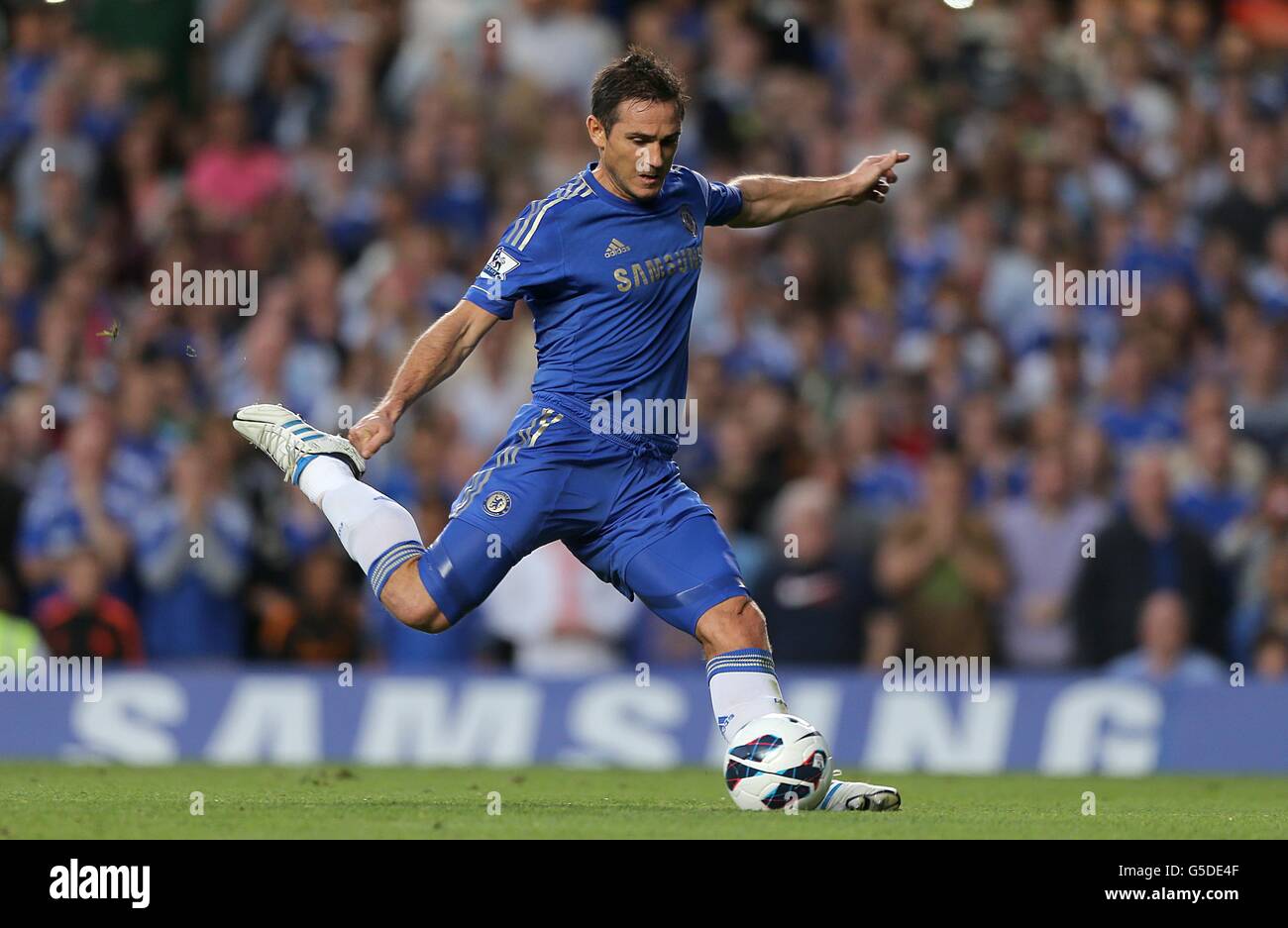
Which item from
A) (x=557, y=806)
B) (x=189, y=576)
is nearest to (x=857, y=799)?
(x=557, y=806)

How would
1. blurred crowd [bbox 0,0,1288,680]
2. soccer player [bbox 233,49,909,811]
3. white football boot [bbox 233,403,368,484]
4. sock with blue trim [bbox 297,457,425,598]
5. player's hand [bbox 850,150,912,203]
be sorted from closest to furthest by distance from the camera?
1. soccer player [bbox 233,49,909,811]
2. sock with blue trim [bbox 297,457,425,598]
3. white football boot [bbox 233,403,368,484]
4. player's hand [bbox 850,150,912,203]
5. blurred crowd [bbox 0,0,1288,680]

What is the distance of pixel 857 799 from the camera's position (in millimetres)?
8250

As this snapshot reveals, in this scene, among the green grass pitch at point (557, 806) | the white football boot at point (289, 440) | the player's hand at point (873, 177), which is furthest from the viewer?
the player's hand at point (873, 177)

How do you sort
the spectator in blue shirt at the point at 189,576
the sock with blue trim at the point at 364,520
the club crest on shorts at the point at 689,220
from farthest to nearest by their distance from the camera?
the spectator in blue shirt at the point at 189,576, the club crest on shorts at the point at 689,220, the sock with blue trim at the point at 364,520

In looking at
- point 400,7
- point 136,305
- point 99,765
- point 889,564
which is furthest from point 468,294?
point 400,7

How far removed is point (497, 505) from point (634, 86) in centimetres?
167

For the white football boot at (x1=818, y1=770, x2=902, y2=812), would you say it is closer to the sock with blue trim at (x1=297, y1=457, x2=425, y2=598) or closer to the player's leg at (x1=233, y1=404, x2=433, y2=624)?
the player's leg at (x1=233, y1=404, x2=433, y2=624)

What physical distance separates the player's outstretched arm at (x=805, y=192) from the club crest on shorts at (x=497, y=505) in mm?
1619

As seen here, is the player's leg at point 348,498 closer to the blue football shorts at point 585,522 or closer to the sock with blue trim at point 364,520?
the sock with blue trim at point 364,520

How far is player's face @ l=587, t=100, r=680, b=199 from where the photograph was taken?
8.13 m

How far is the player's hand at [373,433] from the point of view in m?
8.20

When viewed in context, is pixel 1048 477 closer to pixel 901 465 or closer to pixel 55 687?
pixel 901 465

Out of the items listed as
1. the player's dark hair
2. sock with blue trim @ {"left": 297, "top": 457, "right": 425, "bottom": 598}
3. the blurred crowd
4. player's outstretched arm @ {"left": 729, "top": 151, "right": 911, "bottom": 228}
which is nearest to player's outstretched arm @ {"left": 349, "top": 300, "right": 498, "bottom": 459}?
sock with blue trim @ {"left": 297, "top": 457, "right": 425, "bottom": 598}

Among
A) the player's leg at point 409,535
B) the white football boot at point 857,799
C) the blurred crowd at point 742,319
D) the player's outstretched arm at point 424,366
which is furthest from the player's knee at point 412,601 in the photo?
the blurred crowd at point 742,319
